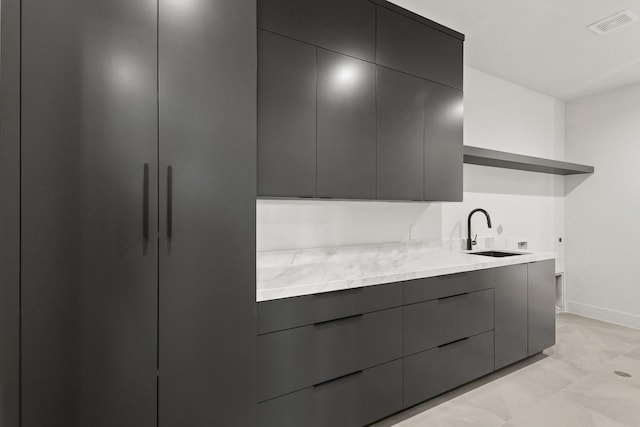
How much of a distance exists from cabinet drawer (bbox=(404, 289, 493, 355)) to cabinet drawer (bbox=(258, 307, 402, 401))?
99 millimetres

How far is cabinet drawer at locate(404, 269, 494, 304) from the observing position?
202 cm

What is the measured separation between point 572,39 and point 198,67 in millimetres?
3053

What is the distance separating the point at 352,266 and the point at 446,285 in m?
0.60

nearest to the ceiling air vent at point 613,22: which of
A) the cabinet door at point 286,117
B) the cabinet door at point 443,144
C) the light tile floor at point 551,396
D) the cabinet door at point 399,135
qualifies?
the cabinet door at point 443,144

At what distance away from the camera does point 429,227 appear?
10.2ft

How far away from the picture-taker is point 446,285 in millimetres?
2178

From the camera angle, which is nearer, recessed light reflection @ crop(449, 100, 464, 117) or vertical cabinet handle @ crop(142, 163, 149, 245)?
vertical cabinet handle @ crop(142, 163, 149, 245)

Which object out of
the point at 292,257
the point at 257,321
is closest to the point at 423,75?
the point at 292,257

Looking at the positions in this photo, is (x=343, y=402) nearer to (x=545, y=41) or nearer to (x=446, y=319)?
(x=446, y=319)

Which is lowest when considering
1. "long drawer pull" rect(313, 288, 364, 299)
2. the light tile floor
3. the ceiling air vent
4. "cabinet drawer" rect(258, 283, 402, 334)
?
the light tile floor

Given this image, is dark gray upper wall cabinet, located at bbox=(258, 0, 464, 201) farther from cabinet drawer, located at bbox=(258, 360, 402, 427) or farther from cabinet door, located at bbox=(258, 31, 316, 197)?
cabinet drawer, located at bbox=(258, 360, 402, 427)

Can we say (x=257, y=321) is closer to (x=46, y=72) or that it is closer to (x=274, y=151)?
(x=274, y=151)

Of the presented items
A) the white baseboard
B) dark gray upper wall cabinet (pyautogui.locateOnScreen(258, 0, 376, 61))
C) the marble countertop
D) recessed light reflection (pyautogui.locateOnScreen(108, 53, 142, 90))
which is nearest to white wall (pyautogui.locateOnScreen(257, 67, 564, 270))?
the marble countertop

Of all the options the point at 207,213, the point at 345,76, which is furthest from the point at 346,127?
the point at 207,213
